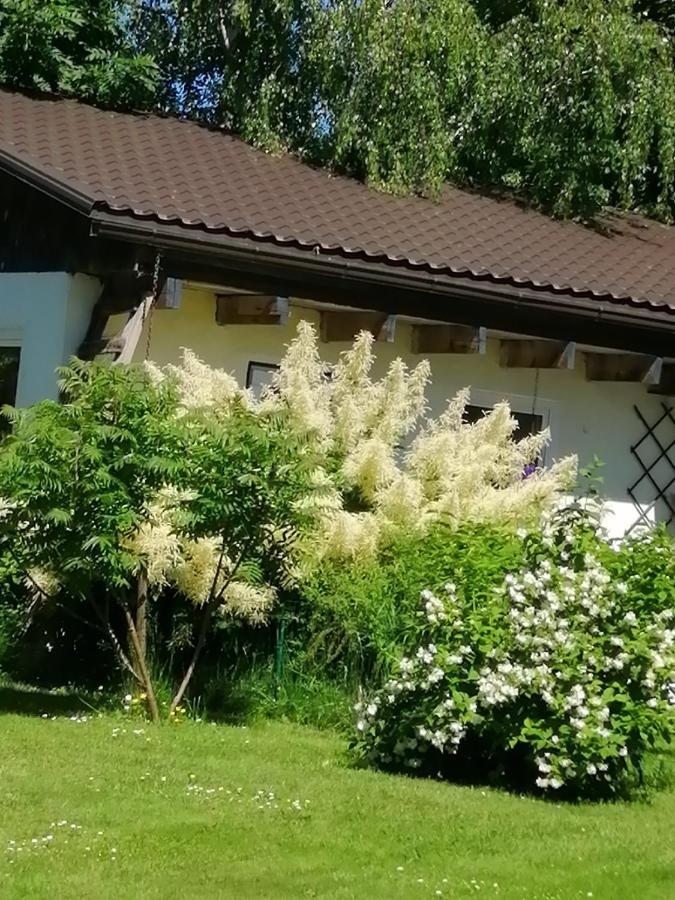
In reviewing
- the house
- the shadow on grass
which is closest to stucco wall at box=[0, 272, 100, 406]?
the house

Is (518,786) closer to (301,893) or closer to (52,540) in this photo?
(301,893)

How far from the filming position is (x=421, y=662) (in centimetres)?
697

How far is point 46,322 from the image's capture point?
1041 cm

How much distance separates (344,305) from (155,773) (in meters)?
4.79

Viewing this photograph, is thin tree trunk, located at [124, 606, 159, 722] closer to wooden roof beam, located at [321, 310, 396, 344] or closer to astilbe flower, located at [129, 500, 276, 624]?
astilbe flower, located at [129, 500, 276, 624]

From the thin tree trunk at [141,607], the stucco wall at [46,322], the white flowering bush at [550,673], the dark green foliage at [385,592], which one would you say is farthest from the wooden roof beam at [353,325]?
the white flowering bush at [550,673]

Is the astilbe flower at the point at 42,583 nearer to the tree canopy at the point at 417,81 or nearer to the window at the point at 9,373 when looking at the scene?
the window at the point at 9,373

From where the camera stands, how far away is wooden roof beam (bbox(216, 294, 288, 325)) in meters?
10.2

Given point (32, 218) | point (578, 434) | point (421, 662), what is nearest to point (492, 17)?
point (578, 434)

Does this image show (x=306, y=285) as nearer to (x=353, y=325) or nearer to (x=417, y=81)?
(x=353, y=325)

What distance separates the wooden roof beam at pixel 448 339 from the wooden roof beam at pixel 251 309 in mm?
1312

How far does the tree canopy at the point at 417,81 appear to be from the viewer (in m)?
14.0

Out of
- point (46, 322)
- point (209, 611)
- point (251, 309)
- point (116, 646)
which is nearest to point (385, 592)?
point (209, 611)

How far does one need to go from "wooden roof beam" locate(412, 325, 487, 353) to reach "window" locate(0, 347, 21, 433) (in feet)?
9.98
